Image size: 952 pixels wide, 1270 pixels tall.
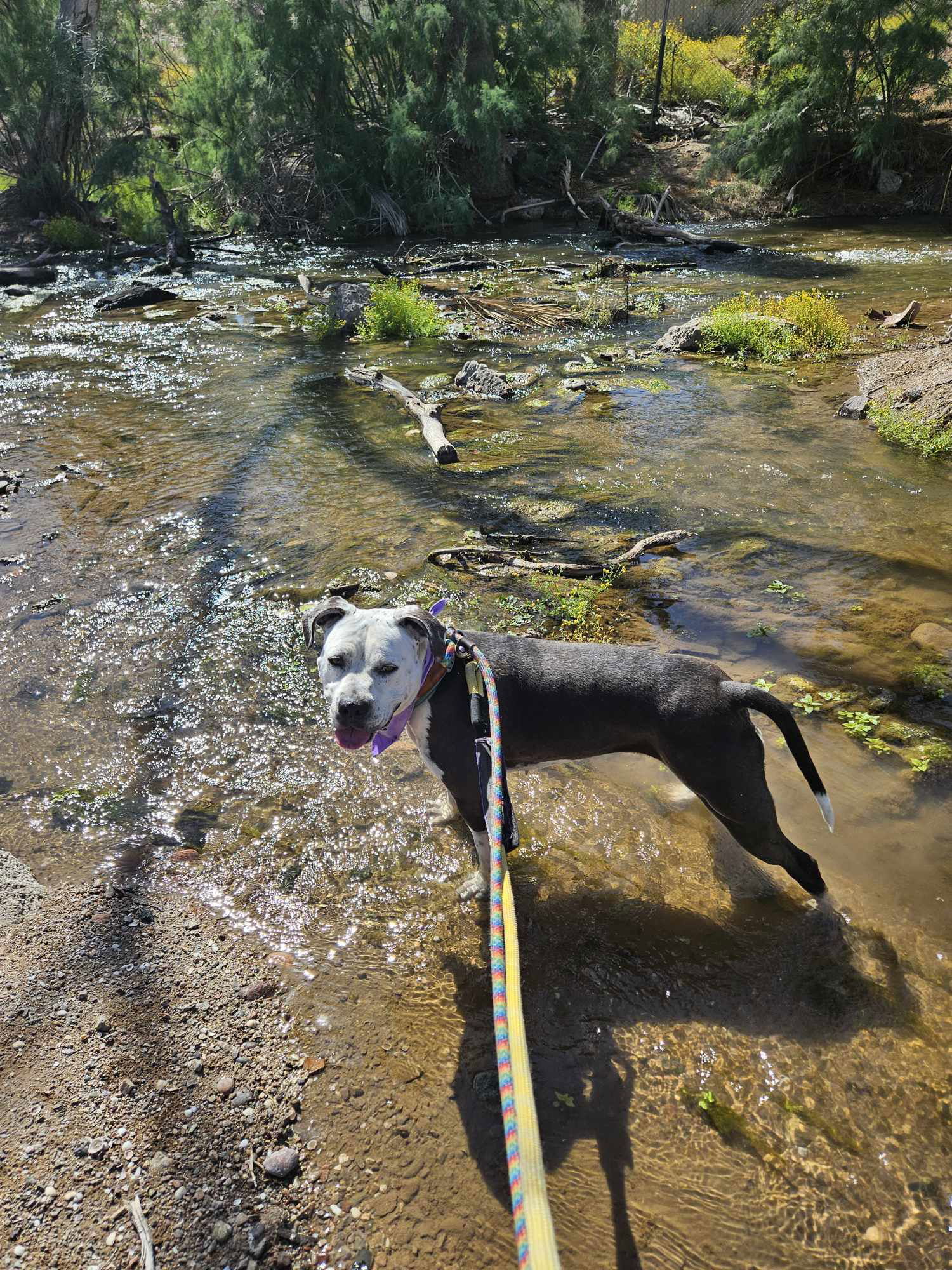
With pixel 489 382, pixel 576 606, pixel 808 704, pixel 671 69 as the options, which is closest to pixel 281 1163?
pixel 808 704

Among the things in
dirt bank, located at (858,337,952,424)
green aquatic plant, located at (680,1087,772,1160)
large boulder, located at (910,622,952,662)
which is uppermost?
dirt bank, located at (858,337,952,424)

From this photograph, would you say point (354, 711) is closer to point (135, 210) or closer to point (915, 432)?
point (915, 432)

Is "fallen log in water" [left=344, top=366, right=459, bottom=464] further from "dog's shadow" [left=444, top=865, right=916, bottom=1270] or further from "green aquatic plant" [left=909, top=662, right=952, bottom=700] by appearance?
"dog's shadow" [left=444, top=865, right=916, bottom=1270]

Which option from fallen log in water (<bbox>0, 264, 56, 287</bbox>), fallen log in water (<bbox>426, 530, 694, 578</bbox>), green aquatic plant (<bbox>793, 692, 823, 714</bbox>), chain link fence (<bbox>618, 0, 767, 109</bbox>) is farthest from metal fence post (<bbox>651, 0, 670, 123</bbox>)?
green aquatic plant (<bbox>793, 692, 823, 714</bbox>)

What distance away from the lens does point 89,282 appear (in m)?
19.4

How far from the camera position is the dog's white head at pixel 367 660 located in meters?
2.69

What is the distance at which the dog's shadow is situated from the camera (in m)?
2.58

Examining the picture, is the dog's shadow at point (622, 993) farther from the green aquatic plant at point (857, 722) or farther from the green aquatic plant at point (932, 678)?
the green aquatic plant at point (932, 678)

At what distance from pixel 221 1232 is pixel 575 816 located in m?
2.31

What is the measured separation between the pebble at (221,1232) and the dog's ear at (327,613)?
6.63 feet

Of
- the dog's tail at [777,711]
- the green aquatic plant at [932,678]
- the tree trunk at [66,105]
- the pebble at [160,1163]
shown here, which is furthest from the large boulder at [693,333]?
the tree trunk at [66,105]

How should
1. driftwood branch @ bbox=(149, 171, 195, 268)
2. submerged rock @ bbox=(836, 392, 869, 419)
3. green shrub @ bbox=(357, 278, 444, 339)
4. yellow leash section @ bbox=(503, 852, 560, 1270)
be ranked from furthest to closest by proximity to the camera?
driftwood branch @ bbox=(149, 171, 195, 268)
green shrub @ bbox=(357, 278, 444, 339)
submerged rock @ bbox=(836, 392, 869, 419)
yellow leash section @ bbox=(503, 852, 560, 1270)

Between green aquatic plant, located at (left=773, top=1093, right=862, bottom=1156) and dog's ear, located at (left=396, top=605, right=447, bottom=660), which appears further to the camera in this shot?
dog's ear, located at (left=396, top=605, right=447, bottom=660)

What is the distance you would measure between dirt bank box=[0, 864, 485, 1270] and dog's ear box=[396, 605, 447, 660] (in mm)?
1498
